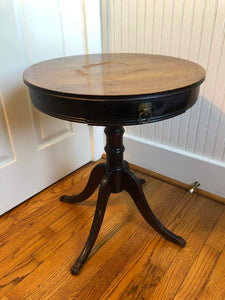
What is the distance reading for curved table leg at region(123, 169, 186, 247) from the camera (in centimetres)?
105

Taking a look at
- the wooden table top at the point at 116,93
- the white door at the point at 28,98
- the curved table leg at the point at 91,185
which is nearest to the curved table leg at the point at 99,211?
the curved table leg at the point at 91,185

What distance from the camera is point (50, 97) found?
71 cm

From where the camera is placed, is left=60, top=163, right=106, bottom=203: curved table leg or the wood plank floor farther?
left=60, top=163, right=106, bottom=203: curved table leg

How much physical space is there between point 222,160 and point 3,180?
3.54 feet

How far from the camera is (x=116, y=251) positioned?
41.7 inches

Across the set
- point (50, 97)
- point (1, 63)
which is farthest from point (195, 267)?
point (1, 63)

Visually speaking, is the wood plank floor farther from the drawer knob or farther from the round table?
the drawer knob

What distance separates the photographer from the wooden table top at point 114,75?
27.0 inches

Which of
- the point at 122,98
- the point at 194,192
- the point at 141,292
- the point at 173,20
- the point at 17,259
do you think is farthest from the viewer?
the point at 194,192

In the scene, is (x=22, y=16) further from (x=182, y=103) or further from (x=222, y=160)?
(x=222, y=160)

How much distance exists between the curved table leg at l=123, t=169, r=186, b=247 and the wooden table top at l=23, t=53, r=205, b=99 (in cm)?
41

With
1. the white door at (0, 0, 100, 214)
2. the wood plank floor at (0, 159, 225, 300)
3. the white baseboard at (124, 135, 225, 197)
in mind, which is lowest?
the wood plank floor at (0, 159, 225, 300)

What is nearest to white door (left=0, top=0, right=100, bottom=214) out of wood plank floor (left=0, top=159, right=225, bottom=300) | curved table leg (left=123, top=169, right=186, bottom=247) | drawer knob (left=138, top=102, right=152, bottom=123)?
wood plank floor (left=0, top=159, right=225, bottom=300)

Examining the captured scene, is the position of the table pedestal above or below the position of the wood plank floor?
above
